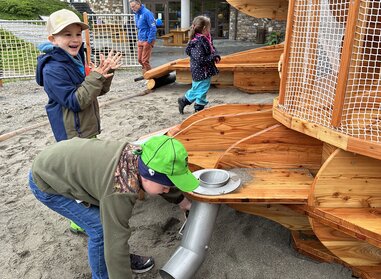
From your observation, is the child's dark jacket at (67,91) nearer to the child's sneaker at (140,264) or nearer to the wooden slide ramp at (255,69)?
the child's sneaker at (140,264)

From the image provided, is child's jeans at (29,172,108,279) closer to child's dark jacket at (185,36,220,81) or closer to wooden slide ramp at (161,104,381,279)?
wooden slide ramp at (161,104,381,279)

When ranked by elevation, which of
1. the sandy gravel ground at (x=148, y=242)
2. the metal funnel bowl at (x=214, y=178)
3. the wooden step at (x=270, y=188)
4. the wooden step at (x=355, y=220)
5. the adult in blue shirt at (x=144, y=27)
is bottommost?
the sandy gravel ground at (x=148, y=242)

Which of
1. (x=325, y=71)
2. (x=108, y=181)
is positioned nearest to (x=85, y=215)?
(x=108, y=181)

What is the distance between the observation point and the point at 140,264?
7.99 feet

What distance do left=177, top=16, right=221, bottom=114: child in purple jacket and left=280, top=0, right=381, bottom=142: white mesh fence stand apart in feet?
8.40

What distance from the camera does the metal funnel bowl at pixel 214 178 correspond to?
241cm

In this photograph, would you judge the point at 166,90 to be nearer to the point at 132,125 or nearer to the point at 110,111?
the point at 110,111

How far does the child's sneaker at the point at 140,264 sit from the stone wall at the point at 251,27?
47.1ft

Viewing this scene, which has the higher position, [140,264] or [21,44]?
[21,44]

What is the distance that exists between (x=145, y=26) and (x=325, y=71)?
578 centimetres

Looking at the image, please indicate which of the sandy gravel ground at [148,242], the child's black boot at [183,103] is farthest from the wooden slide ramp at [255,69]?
the sandy gravel ground at [148,242]

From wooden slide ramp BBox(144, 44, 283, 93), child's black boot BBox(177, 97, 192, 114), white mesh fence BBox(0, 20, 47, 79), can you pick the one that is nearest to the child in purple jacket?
child's black boot BBox(177, 97, 192, 114)

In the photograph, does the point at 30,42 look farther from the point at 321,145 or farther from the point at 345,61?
the point at 345,61

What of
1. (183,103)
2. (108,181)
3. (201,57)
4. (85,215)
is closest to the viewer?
(108,181)
